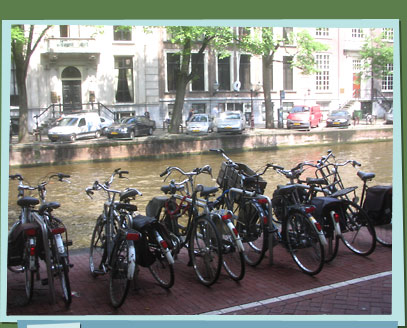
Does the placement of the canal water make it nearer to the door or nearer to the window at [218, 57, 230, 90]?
the door

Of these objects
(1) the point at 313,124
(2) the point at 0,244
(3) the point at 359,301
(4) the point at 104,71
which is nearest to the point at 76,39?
(4) the point at 104,71

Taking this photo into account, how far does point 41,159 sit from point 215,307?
2630 millimetres

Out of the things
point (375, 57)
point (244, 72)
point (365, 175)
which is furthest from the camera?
point (244, 72)

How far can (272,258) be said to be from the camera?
5195mm

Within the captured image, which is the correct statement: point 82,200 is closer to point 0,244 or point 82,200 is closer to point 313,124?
point 0,244

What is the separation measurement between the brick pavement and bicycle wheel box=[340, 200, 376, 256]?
0.23m

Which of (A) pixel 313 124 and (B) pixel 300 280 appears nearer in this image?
(B) pixel 300 280

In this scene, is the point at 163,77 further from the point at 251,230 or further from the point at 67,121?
the point at 251,230

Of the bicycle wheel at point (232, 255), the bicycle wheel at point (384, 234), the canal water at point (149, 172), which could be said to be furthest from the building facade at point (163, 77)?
the bicycle wheel at point (232, 255)

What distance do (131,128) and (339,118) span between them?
2.59 meters

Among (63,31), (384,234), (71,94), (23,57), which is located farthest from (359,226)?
(23,57)

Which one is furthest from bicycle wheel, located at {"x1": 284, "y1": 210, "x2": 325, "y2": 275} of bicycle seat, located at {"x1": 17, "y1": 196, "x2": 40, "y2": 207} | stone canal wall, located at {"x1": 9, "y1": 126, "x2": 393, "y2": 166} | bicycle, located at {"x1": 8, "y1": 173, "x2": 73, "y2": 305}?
bicycle seat, located at {"x1": 17, "y1": 196, "x2": 40, "y2": 207}

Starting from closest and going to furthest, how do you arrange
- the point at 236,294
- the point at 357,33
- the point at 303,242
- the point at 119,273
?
1. the point at 119,273
2. the point at 236,294
3. the point at 303,242
4. the point at 357,33

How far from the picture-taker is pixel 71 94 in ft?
18.1
